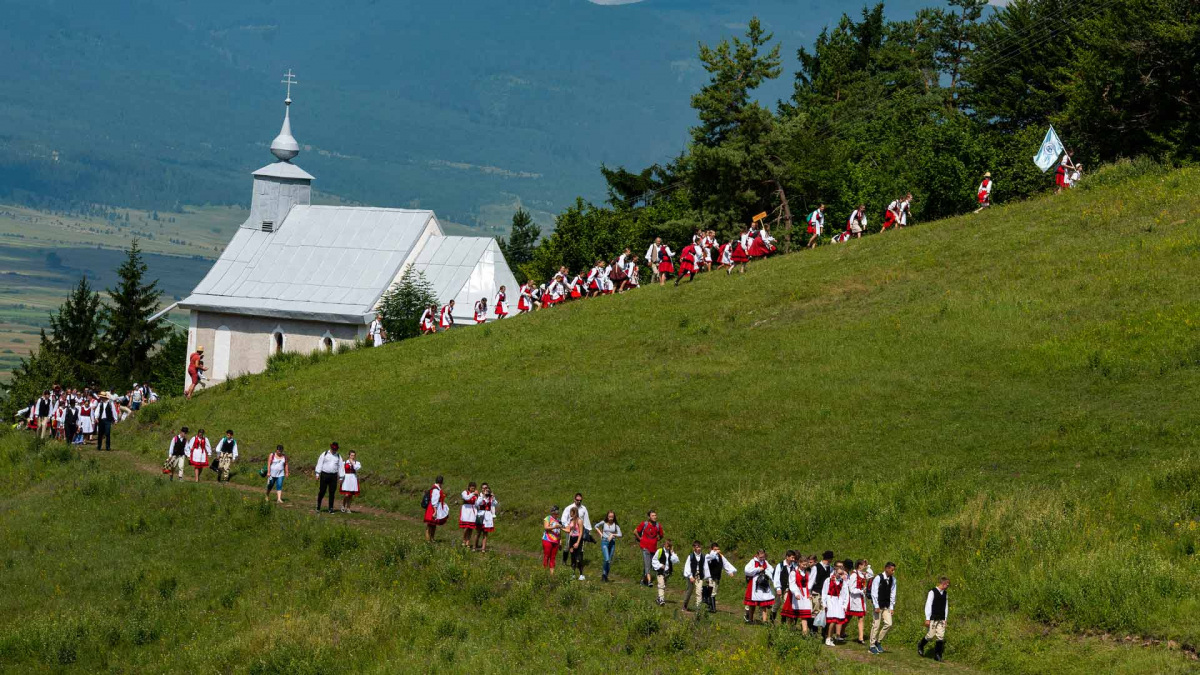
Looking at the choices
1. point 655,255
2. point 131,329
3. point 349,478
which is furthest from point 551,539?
point 131,329

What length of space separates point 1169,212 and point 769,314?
15816 millimetres

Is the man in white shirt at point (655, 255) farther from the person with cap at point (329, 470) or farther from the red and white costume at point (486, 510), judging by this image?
the red and white costume at point (486, 510)

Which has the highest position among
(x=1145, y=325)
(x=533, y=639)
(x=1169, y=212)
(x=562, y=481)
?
(x=1169, y=212)

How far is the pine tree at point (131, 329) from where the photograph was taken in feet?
334

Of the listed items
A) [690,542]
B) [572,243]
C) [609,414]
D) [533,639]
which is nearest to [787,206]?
[572,243]

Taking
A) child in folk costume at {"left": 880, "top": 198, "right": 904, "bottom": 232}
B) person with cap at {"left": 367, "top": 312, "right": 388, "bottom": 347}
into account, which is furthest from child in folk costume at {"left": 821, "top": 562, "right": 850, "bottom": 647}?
person with cap at {"left": 367, "top": 312, "right": 388, "bottom": 347}

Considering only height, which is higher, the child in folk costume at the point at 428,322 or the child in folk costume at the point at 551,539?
the child in folk costume at the point at 428,322

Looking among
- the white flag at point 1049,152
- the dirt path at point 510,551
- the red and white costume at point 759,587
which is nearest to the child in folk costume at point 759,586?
the red and white costume at point 759,587

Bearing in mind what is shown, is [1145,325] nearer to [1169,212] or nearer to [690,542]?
[1169,212]

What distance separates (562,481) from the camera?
1658 inches

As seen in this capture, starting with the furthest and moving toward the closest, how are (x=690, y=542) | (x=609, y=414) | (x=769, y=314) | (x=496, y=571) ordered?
(x=769, y=314) < (x=609, y=414) < (x=690, y=542) < (x=496, y=571)

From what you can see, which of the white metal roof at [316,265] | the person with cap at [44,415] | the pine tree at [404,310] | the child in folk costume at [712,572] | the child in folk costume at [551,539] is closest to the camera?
the child in folk costume at [712,572]

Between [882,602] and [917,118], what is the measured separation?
85.0 meters

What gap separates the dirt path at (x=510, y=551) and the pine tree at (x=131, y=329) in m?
50.0
